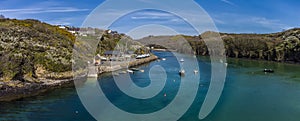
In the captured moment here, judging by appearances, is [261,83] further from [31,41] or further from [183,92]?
[31,41]

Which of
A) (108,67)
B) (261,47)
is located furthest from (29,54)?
(261,47)

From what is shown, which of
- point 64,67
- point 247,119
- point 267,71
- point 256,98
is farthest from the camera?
point 267,71

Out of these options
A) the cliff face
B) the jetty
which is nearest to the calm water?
the jetty

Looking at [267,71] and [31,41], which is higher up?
A: [31,41]

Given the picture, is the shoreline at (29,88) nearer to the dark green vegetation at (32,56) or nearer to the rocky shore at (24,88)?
the rocky shore at (24,88)

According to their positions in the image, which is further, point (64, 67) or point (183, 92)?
point (64, 67)

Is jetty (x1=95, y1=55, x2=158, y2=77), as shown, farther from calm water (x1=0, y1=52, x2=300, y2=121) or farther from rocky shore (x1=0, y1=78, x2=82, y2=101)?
rocky shore (x1=0, y1=78, x2=82, y2=101)

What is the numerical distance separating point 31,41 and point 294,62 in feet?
148

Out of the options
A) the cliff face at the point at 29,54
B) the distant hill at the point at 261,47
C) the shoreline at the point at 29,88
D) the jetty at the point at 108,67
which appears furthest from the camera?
the distant hill at the point at 261,47

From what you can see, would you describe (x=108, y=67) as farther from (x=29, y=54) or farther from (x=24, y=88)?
(x=24, y=88)

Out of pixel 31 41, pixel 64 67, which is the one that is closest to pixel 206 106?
pixel 64 67

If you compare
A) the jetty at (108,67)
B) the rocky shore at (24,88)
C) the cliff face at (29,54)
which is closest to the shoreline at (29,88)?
the rocky shore at (24,88)

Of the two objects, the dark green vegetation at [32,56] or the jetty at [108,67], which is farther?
the jetty at [108,67]

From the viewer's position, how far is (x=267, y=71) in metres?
36.7
